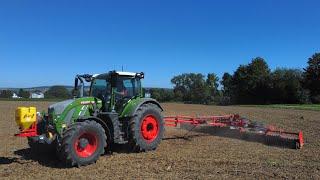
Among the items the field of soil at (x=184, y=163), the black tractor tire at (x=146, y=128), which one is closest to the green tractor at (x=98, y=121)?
the black tractor tire at (x=146, y=128)

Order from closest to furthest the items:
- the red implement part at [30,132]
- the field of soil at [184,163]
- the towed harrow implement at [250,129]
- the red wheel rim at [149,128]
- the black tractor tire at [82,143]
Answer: the field of soil at [184,163] < the black tractor tire at [82,143] < the red implement part at [30,132] < the red wheel rim at [149,128] < the towed harrow implement at [250,129]

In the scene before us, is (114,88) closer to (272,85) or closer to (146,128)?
(146,128)

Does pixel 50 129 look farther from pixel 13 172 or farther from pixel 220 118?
pixel 220 118

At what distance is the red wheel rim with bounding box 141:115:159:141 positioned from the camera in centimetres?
1253

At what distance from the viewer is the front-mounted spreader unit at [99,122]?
10.4 meters

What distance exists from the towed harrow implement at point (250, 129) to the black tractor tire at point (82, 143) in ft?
13.6

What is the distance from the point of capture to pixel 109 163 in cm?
1066

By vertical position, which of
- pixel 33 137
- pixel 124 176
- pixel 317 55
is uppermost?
pixel 317 55

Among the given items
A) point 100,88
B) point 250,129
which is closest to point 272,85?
point 250,129

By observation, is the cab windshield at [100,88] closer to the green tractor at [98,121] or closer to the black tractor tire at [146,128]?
the green tractor at [98,121]

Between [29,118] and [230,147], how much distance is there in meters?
5.92

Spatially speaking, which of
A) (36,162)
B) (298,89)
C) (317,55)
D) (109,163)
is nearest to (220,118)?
(109,163)

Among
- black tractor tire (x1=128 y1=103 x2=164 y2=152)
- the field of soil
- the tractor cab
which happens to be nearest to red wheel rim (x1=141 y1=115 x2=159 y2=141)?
black tractor tire (x1=128 y1=103 x2=164 y2=152)

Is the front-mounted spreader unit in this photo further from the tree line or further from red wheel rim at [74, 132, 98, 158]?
the tree line
